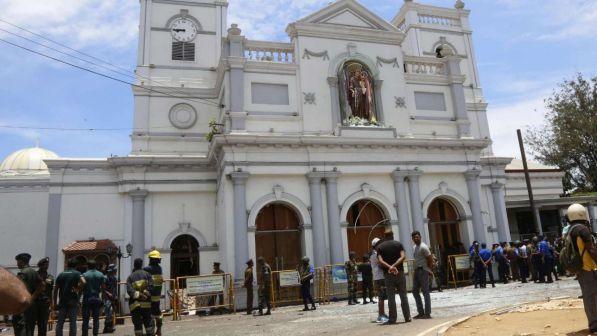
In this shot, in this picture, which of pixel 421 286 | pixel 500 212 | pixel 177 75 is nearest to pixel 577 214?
pixel 421 286

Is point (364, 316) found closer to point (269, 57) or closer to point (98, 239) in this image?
point (269, 57)

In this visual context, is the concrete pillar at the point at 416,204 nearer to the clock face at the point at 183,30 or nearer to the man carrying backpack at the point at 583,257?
the clock face at the point at 183,30

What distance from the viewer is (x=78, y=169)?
2208 cm

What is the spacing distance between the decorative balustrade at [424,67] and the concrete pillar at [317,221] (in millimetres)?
7975

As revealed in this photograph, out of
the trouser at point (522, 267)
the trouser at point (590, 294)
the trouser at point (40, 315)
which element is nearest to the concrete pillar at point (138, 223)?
the trouser at point (40, 315)

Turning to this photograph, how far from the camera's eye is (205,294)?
53.5 feet

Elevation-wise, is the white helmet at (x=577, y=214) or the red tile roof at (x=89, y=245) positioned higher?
the red tile roof at (x=89, y=245)

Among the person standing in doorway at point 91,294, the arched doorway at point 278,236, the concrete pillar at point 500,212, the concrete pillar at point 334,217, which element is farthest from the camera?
the concrete pillar at point 500,212

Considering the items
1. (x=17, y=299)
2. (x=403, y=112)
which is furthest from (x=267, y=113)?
(x=17, y=299)

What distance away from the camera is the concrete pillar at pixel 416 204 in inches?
814

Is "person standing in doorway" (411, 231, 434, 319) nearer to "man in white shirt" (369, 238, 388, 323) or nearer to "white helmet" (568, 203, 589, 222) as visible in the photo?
"man in white shirt" (369, 238, 388, 323)

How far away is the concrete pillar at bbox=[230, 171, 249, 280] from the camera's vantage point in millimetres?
18000

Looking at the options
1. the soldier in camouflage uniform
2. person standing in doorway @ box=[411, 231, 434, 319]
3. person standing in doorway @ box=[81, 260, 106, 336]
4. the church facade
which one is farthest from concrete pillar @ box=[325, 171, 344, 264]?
person standing in doorway @ box=[81, 260, 106, 336]

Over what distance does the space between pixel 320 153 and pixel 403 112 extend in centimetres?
498
